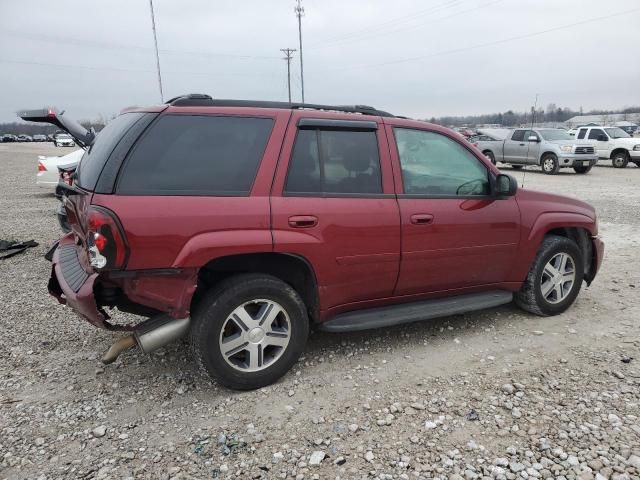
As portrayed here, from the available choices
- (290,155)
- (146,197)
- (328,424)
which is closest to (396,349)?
(328,424)

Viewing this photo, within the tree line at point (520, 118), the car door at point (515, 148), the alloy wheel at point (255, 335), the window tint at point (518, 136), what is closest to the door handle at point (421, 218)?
the alloy wheel at point (255, 335)

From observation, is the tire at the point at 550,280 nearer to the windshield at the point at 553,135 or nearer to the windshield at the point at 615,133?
the windshield at the point at 553,135

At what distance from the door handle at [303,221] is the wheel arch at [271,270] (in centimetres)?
21

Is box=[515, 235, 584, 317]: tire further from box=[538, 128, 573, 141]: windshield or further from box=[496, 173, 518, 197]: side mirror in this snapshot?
box=[538, 128, 573, 141]: windshield

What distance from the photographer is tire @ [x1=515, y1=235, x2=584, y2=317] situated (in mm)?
4242

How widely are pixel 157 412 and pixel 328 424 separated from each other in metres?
1.07

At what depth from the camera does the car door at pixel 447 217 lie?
3.55 meters

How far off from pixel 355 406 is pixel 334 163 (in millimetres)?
1626

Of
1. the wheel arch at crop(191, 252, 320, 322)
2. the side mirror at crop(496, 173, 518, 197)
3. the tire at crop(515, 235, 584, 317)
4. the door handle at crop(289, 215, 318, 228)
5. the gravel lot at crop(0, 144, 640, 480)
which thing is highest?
the side mirror at crop(496, 173, 518, 197)

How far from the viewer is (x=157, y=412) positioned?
2984 mm

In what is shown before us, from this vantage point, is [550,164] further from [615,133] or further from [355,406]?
[355,406]

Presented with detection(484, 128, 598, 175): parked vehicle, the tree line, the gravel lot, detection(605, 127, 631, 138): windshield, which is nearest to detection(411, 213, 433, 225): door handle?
the gravel lot

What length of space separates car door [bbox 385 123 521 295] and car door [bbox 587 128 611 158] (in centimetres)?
2049

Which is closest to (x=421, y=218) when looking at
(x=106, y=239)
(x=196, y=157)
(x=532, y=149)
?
(x=196, y=157)
